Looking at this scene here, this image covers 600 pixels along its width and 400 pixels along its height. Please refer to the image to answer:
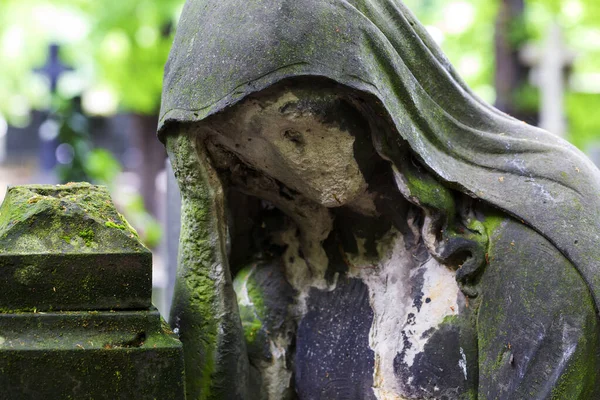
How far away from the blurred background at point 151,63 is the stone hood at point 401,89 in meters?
7.61

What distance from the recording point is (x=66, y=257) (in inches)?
84.2

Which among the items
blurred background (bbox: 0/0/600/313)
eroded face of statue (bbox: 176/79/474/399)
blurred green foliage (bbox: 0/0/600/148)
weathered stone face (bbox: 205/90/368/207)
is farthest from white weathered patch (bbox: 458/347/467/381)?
blurred green foliage (bbox: 0/0/600/148)

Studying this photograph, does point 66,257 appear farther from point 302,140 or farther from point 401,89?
point 401,89

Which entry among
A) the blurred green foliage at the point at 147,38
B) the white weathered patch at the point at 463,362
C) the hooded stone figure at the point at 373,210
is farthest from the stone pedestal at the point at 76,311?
the blurred green foliage at the point at 147,38

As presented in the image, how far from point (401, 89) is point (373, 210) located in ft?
1.43

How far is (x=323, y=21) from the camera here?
2.27 m

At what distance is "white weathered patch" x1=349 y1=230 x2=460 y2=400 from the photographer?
255cm

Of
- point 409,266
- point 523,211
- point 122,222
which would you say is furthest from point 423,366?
point 122,222

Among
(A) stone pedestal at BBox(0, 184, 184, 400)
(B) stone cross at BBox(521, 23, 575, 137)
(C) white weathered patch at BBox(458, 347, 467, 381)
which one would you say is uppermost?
(B) stone cross at BBox(521, 23, 575, 137)

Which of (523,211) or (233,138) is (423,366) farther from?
(233,138)

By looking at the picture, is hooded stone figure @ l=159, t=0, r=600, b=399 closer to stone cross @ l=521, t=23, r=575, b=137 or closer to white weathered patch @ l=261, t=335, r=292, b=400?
white weathered patch @ l=261, t=335, r=292, b=400

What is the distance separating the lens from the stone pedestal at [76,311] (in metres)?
2.07

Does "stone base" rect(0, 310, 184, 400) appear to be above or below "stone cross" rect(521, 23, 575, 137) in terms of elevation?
below

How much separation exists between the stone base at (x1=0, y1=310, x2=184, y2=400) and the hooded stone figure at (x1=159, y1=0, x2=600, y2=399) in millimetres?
388
